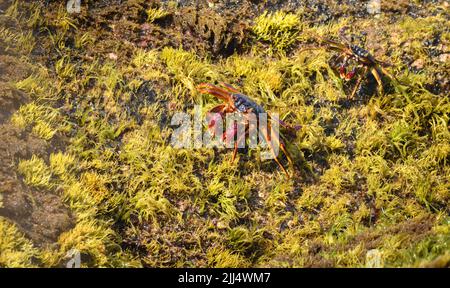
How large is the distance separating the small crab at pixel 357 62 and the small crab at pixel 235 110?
102 cm

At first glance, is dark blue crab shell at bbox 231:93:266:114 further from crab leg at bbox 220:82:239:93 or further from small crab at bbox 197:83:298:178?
crab leg at bbox 220:82:239:93

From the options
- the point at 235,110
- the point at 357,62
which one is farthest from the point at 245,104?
the point at 357,62

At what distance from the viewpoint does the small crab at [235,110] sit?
577 centimetres

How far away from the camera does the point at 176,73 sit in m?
6.25

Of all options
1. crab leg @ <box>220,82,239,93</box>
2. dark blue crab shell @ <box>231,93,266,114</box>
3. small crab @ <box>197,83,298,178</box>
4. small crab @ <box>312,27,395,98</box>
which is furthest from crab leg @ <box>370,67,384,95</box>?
crab leg @ <box>220,82,239,93</box>

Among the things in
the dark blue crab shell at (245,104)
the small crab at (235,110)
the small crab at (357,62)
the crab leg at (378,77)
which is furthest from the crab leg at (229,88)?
the crab leg at (378,77)

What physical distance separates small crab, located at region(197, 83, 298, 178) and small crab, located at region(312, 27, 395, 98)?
1.02 meters

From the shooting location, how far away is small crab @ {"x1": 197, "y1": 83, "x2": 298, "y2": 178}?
577 cm

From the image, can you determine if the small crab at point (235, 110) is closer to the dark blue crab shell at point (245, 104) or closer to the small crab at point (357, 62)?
the dark blue crab shell at point (245, 104)

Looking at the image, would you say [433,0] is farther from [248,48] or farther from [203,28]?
[203,28]
